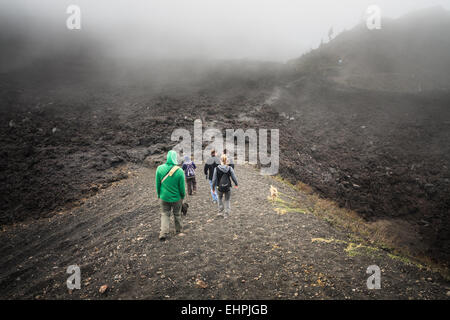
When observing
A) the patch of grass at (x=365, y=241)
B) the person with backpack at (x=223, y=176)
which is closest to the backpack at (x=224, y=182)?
the person with backpack at (x=223, y=176)

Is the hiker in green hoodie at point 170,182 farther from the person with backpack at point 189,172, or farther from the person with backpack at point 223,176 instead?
the person with backpack at point 189,172

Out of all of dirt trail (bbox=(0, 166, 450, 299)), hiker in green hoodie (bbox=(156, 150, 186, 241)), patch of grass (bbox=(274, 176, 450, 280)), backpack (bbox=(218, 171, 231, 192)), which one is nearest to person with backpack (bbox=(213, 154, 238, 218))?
backpack (bbox=(218, 171, 231, 192))

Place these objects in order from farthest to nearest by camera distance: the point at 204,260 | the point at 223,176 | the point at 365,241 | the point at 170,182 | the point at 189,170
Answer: the point at 189,170 → the point at 365,241 → the point at 223,176 → the point at 170,182 → the point at 204,260

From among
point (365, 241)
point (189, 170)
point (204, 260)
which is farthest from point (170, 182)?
point (365, 241)

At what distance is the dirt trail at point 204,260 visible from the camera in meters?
4.96

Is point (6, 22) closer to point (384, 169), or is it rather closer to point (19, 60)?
point (19, 60)

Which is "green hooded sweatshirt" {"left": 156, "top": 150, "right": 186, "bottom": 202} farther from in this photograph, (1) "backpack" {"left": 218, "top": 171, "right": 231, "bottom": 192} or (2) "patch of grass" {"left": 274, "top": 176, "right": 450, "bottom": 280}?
(2) "patch of grass" {"left": 274, "top": 176, "right": 450, "bottom": 280}

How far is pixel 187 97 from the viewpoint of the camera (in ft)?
98.7

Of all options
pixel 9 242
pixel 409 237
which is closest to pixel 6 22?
pixel 9 242

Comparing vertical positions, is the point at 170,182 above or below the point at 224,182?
above

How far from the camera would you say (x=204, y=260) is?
5793 millimetres

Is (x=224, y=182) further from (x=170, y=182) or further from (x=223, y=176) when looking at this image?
(x=170, y=182)

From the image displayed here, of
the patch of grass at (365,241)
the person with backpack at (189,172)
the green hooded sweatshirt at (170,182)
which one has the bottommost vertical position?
the patch of grass at (365,241)

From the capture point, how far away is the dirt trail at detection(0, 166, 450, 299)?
4.96 m
